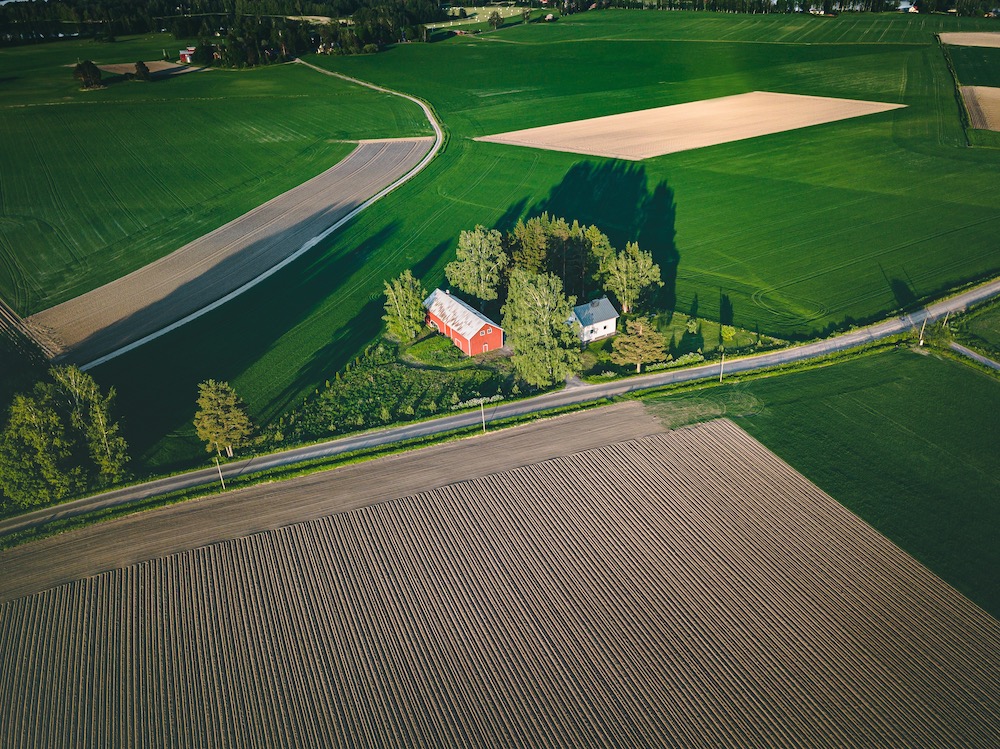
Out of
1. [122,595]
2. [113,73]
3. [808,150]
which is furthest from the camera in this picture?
[113,73]

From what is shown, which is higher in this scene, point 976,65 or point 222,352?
point 976,65

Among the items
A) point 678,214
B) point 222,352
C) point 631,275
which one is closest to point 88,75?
point 222,352

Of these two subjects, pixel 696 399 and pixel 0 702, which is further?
pixel 696 399

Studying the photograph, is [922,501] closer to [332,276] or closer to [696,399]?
[696,399]

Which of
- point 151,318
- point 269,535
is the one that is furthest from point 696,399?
point 151,318

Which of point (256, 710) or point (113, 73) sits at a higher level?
point (113, 73)

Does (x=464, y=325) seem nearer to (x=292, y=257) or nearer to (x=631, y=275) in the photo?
(x=631, y=275)

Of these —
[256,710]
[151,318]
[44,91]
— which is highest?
[44,91]
